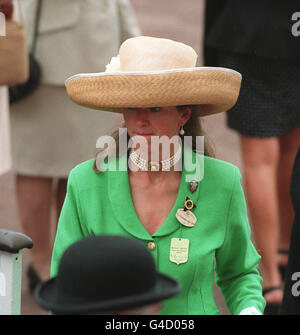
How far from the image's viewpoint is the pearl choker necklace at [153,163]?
11.3ft

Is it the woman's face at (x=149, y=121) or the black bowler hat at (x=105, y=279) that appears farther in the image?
the woman's face at (x=149, y=121)

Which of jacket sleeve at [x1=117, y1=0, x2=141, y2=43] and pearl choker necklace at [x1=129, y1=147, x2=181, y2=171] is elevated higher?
jacket sleeve at [x1=117, y1=0, x2=141, y2=43]

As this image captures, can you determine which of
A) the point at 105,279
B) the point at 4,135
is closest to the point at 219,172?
the point at 105,279

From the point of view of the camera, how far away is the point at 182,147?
3545mm

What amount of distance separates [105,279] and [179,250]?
2.82 ft

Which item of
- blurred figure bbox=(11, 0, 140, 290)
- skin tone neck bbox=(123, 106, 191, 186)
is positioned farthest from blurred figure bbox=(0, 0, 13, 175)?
skin tone neck bbox=(123, 106, 191, 186)

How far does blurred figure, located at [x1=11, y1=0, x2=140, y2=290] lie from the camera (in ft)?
16.6

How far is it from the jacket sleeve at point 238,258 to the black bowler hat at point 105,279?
856 millimetres

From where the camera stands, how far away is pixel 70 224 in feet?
11.3

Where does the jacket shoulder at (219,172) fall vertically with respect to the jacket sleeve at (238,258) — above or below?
above

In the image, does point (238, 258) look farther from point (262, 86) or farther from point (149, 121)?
point (262, 86)

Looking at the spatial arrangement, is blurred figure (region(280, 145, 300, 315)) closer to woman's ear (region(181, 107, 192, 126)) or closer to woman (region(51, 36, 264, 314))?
woman (region(51, 36, 264, 314))

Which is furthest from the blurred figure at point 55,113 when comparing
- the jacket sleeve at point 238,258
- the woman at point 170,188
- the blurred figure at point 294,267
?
the jacket sleeve at point 238,258

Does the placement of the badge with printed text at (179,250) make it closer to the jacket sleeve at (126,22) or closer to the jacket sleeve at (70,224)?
the jacket sleeve at (70,224)
